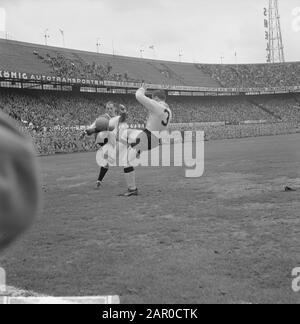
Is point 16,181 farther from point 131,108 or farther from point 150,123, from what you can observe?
point 131,108

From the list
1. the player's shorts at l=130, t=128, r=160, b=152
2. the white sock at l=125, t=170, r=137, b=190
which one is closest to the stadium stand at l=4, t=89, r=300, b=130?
the white sock at l=125, t=170, r=137, b=190

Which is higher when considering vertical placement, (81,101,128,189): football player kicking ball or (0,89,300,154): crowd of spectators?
(0,89,300,154): crowd of spectators

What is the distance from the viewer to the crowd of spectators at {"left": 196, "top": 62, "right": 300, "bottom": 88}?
67.1 metres

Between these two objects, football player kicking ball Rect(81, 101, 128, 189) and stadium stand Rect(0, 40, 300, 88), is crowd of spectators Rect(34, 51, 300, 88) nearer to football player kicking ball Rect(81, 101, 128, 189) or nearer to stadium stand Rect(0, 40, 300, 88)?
stadium stand Rect(0, 40, 300, 88)

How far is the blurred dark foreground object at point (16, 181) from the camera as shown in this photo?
0.88 m

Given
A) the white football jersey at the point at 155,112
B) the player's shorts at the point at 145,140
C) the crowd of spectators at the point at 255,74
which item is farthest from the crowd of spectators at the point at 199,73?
the white football jersey at the point at 155,112

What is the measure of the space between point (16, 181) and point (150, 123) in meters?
8.30

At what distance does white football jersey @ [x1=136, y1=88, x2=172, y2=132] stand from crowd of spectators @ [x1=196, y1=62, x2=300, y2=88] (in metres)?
58.1

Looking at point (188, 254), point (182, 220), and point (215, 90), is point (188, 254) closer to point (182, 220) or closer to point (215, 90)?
point (182, 220)

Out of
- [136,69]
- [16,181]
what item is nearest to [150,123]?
[16,181]

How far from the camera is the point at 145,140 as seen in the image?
365 inches

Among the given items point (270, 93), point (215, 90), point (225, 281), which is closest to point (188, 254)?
point (225, 281)

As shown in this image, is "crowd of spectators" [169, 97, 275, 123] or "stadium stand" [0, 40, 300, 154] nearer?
"stadium stand" [0, 40, 300, 154]
